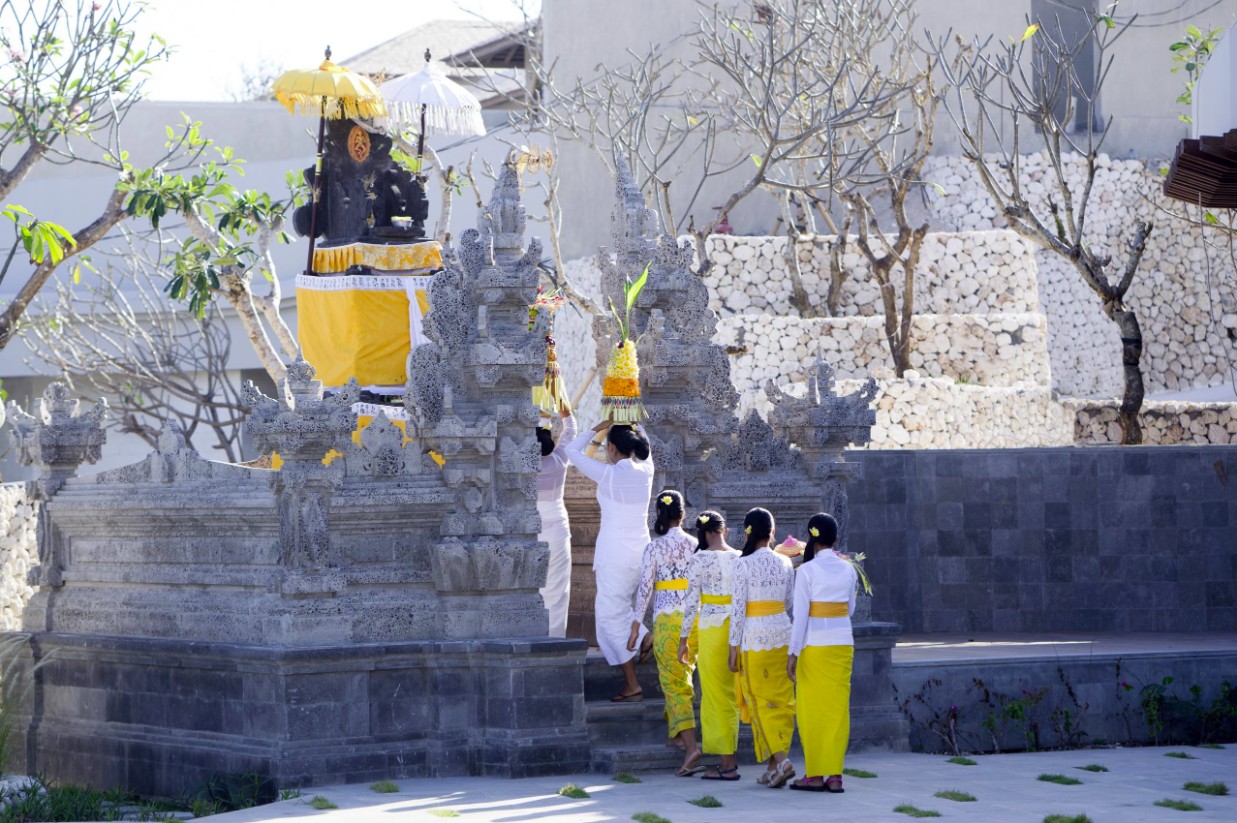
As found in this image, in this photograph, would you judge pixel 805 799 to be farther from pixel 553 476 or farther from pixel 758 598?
pixel 553 476

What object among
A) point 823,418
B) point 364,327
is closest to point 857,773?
point 823,418

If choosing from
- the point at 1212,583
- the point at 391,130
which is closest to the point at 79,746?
the point at 391,130

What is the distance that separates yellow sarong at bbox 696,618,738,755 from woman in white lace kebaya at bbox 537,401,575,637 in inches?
48.2

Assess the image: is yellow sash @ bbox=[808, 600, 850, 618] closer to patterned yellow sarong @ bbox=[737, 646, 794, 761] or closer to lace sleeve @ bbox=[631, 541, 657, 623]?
patterned yellow sarong @ bbox=[737, 646, 794, 761]

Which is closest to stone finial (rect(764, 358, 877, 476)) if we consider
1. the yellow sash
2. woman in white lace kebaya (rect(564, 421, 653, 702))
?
woman in white lace kebaya (rect(564, 421, 653, 702))

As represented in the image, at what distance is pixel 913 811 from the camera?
997 cm

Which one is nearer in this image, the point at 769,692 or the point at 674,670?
the point at 769,692

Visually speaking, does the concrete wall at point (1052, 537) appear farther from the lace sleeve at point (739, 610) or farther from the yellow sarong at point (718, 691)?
the lace sleeve at point (739, 610)

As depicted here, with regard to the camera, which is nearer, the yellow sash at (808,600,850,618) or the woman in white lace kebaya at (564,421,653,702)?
the yellow sash at (808,600,850,618)

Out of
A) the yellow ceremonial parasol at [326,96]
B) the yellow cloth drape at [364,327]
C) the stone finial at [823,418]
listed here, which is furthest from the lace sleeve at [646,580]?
the yellow ceremonial parasol at [326,96]

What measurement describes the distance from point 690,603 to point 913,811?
1.88 meters

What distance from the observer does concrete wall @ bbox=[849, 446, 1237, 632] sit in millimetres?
16969

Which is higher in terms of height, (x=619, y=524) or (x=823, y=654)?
(x=619, y=524)

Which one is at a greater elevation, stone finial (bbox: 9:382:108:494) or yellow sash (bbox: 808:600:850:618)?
stone finial (bbox: 9:382:108:494)
